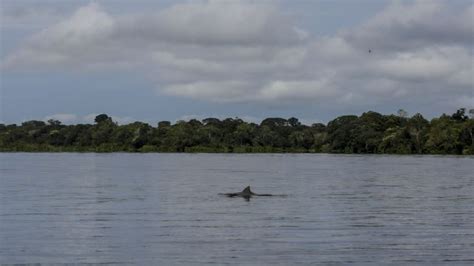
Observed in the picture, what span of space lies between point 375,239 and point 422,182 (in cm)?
4412

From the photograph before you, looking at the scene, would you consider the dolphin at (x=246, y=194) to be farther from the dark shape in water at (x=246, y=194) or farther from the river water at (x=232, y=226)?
the river water at (x=232, y=226)

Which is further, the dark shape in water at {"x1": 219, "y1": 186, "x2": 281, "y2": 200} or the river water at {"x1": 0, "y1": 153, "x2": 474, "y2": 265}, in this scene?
the dark shape in water at {"x1": 219, "y1": 186, "x2": 281, "y2": 200}

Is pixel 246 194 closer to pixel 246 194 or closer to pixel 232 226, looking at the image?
pixel 246 194

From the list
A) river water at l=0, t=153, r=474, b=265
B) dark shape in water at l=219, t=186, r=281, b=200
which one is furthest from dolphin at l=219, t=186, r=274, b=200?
river water at l=0, t=153, r=474, b=265

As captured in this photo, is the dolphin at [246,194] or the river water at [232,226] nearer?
the river water at [232,226]

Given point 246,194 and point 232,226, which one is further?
point 246,194

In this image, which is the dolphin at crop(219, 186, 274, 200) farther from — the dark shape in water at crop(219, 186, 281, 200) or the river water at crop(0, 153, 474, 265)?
the river water at crop(0, 153, 474, 265)

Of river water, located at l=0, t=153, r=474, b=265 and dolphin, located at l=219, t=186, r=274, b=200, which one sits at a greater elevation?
dolphin, located at l=219, t=186, r=274, b=200

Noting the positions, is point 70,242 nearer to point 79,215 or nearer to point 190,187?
point 79,215

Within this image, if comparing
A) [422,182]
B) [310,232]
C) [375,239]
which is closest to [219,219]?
[310,232]

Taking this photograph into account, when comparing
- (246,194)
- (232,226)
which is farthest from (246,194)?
(232,226)

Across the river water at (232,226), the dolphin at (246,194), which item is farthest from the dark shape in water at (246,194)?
the river water at (232,226)

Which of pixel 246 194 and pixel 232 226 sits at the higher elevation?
pixel 246 194

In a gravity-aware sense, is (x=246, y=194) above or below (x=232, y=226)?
above
